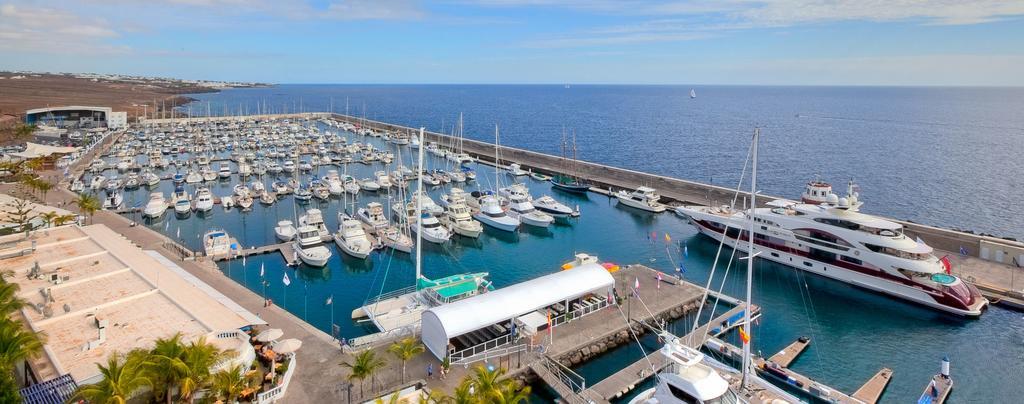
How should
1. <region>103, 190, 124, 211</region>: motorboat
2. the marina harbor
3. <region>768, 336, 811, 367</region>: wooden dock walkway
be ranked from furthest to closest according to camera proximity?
<region>103, 190, 124, 211</region>: motorboat
<region>768, 336, 811, 367</region>: wooden dock walkway
the marina harbor

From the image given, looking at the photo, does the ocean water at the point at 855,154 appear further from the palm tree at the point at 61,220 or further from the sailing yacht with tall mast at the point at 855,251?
the palm tree at the point at 61,220

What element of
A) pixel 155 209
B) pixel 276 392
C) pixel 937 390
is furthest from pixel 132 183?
pixel 937 390

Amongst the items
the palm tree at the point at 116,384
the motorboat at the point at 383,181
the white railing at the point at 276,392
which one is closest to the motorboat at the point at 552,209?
the motorboat at the point at 383,181

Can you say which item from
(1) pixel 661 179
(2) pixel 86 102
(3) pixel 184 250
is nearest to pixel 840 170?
(1) pixel 661 179

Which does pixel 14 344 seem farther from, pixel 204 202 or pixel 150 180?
pixel 150 180

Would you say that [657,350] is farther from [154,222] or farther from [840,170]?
[840,170]

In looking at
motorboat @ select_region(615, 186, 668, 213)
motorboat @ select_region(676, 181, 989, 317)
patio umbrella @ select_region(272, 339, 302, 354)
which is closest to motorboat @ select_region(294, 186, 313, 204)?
motorboat @ select_region(615, 186, 668, 213)

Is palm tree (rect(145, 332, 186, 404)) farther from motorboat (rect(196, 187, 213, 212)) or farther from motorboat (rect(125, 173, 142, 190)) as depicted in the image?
motorboat (rect(125, 173, 142, 190))
